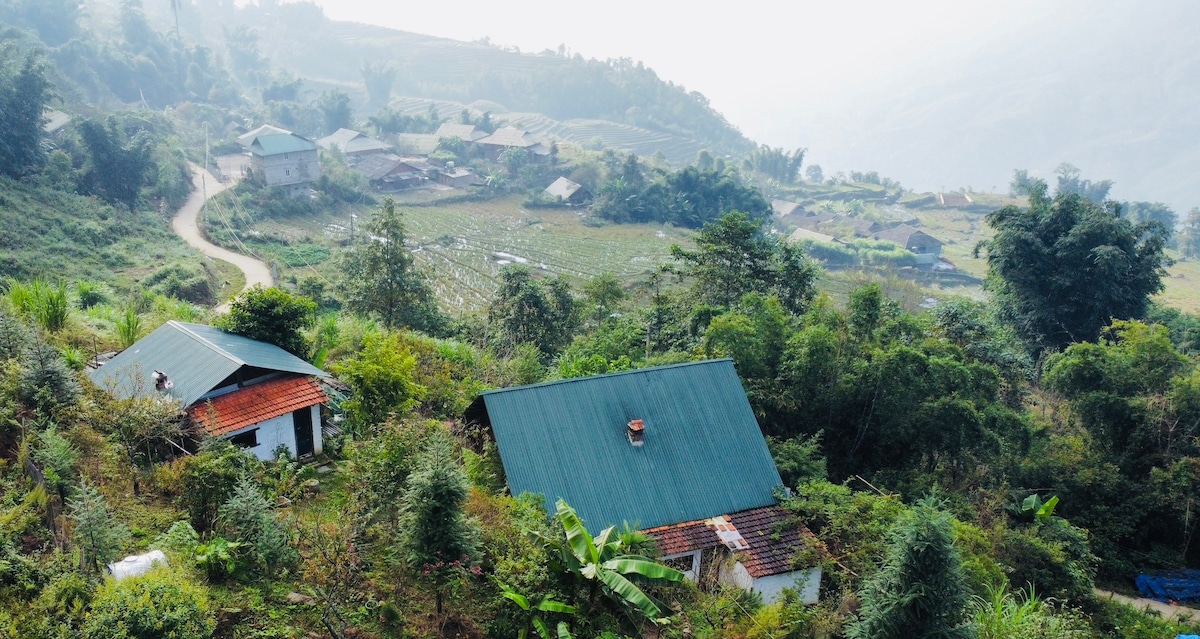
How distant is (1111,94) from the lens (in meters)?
162

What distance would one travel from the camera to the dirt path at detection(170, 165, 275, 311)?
34.4 meters

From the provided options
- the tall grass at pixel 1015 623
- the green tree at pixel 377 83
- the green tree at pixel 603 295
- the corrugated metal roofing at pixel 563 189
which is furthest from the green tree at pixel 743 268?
the green tree at pixel 377 83

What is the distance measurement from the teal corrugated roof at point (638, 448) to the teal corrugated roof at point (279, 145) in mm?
44157

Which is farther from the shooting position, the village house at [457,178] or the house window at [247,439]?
the village house at [457,178]

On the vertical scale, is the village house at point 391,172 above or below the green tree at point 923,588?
below

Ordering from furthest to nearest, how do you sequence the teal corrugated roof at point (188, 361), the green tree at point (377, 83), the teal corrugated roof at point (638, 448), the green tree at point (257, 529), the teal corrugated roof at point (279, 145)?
1. the green tree at point (377, 83)
2. the teal corrugated roof at point (279, 145)
3. the teal corrugated roof at point (188, 361)
4. the teal corrugated roof at point (638, 448)
5. the green tree at point (257, 529)

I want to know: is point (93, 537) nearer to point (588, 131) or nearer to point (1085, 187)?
point (1085, 187)

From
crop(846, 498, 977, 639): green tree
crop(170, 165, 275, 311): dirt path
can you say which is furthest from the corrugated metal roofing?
crop(846, 498, 977, 639): green tree

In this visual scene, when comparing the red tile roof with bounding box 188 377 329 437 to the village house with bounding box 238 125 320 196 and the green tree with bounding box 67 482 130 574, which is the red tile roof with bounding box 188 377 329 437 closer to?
the green tree with bounding box 67 482 130 574

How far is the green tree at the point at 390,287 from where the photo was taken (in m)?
21.2

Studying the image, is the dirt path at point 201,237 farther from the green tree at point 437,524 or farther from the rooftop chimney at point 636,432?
the green tree at point 437,524

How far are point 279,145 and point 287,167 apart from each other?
148 cm

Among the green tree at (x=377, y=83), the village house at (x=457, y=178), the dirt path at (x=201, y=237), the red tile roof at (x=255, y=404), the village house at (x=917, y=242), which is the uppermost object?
the green tree at (x=377, y=83)

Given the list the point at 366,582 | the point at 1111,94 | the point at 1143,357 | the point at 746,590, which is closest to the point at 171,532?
the point at 366,582
